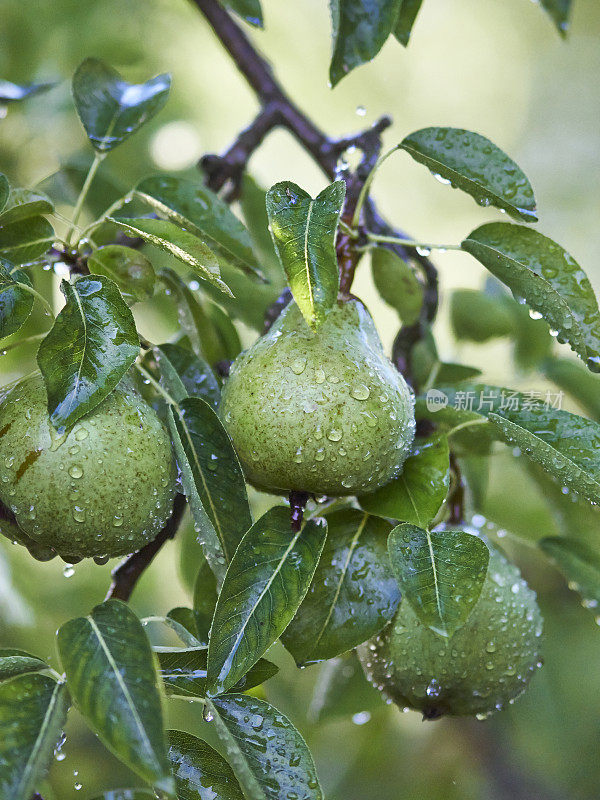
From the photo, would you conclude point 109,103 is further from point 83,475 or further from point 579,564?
point 579,564

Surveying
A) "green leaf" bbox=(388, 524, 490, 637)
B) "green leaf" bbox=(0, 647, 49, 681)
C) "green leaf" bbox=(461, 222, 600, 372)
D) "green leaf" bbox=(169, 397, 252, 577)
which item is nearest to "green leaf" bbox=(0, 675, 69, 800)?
"green leaf" bbox=(0, 647, 49, 681)

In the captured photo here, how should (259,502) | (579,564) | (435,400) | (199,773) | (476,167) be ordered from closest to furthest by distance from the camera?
(199,773), (476,167), (435,400), (579,564), (259,502)

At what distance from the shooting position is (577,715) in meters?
1.81

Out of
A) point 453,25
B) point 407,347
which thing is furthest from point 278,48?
point 407,347

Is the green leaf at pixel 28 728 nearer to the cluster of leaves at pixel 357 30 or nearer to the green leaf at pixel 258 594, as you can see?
the green leaf at pixel 258 594

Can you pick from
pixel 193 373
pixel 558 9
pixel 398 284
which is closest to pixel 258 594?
pixel 193 373

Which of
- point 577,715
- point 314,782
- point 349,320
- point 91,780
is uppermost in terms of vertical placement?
point 349,320

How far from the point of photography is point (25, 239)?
0.70 metres

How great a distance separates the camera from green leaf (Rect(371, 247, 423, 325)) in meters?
0.92

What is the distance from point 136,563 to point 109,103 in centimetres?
46

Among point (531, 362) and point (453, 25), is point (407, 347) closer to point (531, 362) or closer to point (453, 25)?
point (531, 362)

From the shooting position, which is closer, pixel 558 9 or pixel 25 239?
pixel 25 239

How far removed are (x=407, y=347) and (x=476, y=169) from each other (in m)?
0.31

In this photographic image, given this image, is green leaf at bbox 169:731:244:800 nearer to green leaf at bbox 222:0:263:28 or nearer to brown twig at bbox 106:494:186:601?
brown twig at bbox 106:494:186:601
